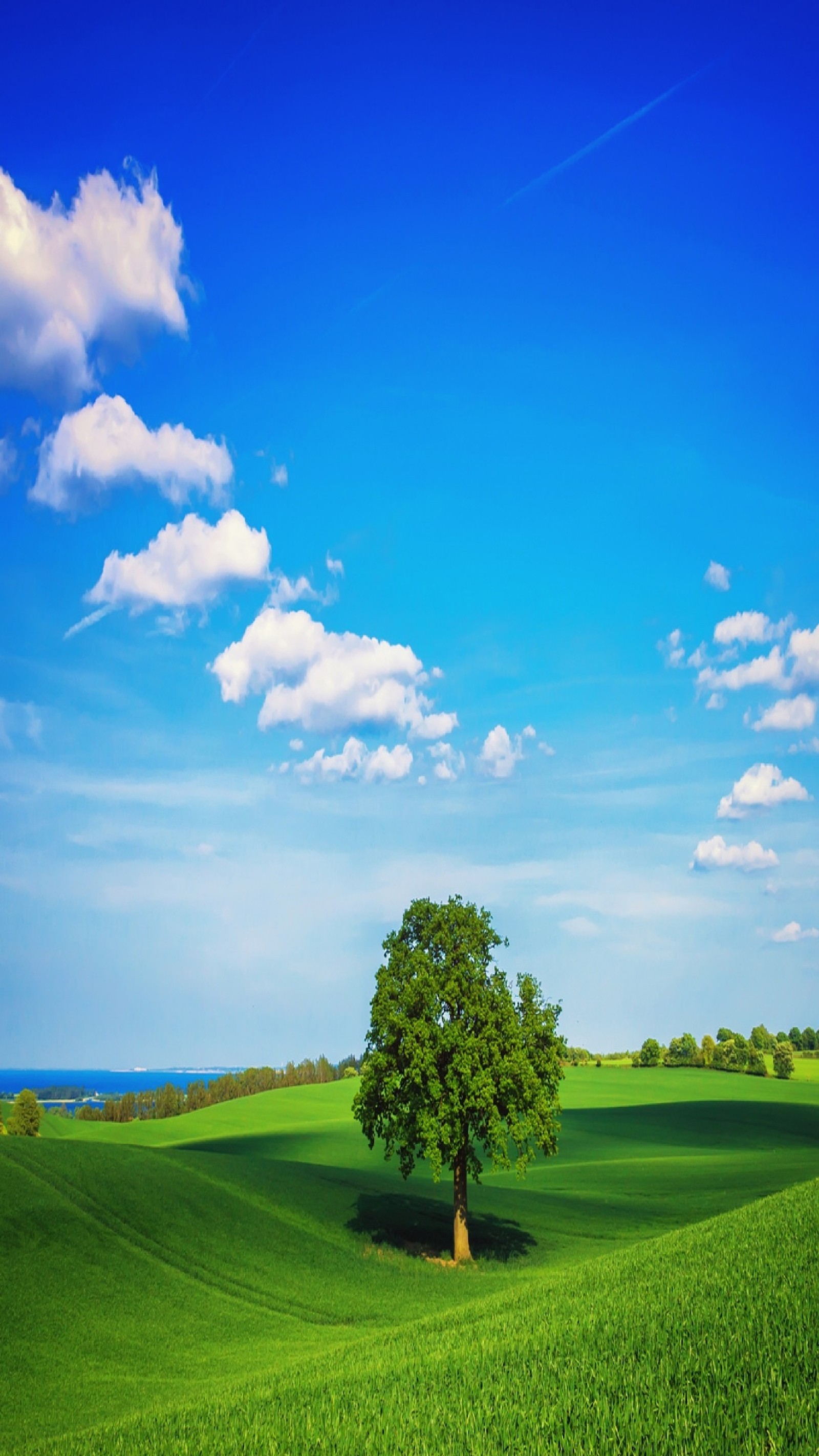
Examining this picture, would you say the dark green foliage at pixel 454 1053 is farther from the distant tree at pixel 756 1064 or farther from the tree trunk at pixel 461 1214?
the distant tree at pixel 756 1064

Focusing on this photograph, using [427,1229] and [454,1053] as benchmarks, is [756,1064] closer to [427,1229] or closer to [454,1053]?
[427,1229]

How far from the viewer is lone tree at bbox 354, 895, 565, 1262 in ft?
109

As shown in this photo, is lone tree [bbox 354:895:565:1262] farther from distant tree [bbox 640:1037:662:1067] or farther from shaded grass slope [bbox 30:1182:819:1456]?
distant tree [bbox 640:1037:662:1067]

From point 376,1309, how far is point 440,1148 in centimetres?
720

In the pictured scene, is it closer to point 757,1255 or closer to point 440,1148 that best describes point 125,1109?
point 440,1148

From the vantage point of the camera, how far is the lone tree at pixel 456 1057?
33219mm

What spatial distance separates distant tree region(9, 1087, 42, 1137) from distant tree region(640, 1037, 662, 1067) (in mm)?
94416

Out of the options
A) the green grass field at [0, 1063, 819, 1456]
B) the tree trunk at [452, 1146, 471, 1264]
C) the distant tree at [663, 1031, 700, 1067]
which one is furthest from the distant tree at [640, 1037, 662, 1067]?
the tree trunk at [452, 1146, 471, 1264]

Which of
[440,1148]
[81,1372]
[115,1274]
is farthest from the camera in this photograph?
[440,1148]

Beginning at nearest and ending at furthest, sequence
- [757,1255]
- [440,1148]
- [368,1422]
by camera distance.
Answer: [368,1422] → [757,1255] → [440,1148]

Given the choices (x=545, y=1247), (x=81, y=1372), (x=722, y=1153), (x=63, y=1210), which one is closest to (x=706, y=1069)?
(x=722, y=1153)

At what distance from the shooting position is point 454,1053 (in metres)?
33.7

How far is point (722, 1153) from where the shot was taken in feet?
228

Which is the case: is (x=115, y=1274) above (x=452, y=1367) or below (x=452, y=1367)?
below
